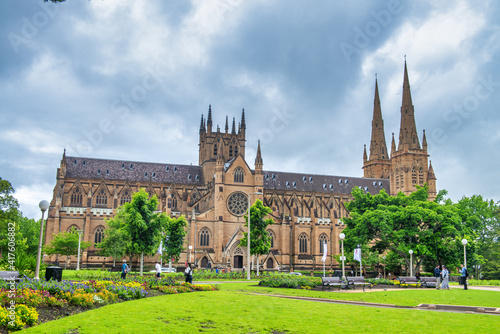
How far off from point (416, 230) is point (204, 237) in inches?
1441

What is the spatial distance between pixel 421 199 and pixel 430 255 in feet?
30.6

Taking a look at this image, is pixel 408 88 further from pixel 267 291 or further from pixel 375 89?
pixel 267 291

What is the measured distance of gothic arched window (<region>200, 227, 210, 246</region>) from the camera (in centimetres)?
7669

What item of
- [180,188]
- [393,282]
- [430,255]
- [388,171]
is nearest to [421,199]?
[430,255]

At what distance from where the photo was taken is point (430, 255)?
53250 mm

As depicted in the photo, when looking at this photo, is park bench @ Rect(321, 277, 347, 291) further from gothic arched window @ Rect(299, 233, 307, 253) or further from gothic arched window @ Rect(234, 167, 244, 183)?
gothic arched window @ Rect(299, 233, 307, 253)

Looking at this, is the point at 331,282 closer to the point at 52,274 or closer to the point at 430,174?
the point at 52,274

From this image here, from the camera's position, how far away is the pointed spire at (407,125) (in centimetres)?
10101

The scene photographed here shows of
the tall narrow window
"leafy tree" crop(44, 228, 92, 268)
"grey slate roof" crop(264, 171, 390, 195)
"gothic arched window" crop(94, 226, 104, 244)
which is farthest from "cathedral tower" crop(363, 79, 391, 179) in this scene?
"leafy tree" crop(44, 228, 92, 268)

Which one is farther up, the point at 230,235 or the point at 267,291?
the point at 230,235

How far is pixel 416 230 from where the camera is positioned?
53.6 m

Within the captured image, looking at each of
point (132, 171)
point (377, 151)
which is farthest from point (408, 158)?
point (132, 171)

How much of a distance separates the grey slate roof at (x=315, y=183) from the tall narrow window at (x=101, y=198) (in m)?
32.2

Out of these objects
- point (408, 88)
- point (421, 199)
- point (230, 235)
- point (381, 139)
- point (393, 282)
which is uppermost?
point (408, 88)
